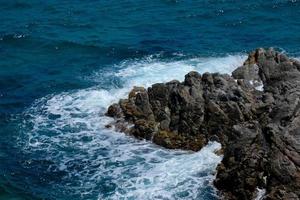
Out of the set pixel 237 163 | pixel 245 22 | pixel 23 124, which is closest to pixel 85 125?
pixel 23 124

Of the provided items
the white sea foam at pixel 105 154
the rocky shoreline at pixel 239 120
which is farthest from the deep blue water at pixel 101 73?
the rocky shoreline at pixel 239 120

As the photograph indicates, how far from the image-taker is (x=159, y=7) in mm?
79688

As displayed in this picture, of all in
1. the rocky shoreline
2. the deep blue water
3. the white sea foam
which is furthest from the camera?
the deep blue water

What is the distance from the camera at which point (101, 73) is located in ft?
201

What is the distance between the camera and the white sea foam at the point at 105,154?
40875 mm

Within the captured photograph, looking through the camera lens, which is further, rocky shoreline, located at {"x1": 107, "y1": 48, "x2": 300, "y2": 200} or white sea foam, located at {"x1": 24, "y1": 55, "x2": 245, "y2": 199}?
white sea foam, located at {"x1": 24, "y1": 55, "x2": 245, "y2": 199}

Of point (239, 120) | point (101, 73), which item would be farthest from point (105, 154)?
point (101, 73)

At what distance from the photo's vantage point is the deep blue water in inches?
1667

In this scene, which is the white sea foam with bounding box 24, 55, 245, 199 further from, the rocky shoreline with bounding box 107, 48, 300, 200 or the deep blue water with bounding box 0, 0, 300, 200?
the rocky shoreline with bounding box 107, 48, 300, 200

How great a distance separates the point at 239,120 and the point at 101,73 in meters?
20.5

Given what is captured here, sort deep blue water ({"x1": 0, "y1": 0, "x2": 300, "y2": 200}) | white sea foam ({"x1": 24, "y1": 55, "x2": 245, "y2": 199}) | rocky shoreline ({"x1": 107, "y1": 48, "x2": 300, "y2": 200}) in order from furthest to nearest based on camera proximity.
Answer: deep blue water ({"x1": 0, "y1": 0, "x2": 300, "y2": 200})
white sea foam ({"x1": 24, "y1": 55, "x2": 245, "y2": 199})
rocky shoreline ({"x1": 107, "y1": 48, "x2": 300, "y2": 200})

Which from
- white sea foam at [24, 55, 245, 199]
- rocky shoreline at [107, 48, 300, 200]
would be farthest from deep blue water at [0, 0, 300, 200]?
rocky shoreline at [107, 48, 300, 200]

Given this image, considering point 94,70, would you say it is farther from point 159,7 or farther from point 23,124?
point 159,7

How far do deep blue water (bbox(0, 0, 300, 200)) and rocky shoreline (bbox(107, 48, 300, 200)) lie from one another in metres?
1.32
